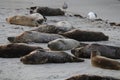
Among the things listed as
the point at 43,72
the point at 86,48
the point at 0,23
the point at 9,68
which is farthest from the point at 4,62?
the point at 0,23

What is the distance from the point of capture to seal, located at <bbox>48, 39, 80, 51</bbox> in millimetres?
8359

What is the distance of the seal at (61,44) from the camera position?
8.36 meters

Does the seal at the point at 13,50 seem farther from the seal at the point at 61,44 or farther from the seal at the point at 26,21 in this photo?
the seal at the point at 26,21

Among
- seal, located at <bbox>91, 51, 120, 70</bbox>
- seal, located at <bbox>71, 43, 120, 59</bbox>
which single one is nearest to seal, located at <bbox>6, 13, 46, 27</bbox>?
seal, located at <bbox>71, 43, 120, 59</bbox>

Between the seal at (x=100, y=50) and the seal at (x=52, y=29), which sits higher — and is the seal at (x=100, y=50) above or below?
above

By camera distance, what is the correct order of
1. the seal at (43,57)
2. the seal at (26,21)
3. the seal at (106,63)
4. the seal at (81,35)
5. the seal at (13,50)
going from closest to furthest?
the seal at (106,63)
the seal at (43,57)
the seal at (13,50)
the seal at (81,35)
the seal at (26,21)

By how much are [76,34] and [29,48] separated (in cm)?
194

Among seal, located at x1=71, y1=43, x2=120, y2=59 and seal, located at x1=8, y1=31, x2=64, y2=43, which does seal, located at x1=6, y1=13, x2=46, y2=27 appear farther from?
seal, located at x1=71, y1=43, x2=120, y2=59

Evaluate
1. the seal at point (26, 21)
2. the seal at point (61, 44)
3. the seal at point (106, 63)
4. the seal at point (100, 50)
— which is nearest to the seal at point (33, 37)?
the seal at point (61, 44)

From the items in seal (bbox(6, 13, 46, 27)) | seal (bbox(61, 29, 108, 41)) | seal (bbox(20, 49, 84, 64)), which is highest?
seal (bbox(20, 49, 84, 64))

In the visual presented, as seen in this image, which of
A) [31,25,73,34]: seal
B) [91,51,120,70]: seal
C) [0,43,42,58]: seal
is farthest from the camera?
[31,25,73,34]: seal

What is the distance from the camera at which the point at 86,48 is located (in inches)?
313

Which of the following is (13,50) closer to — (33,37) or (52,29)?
(33,37)

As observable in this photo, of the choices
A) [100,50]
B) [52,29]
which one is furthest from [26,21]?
[100,50]
